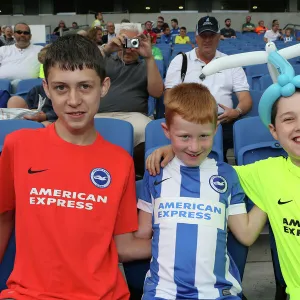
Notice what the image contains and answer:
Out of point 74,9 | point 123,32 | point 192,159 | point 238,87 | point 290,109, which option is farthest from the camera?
point 74,9

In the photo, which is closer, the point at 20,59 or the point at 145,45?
the point at 145,45

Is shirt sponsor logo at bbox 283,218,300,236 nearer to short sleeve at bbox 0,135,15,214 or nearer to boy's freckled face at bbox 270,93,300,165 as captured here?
boy's freckled face at bbox 270,93,300,165

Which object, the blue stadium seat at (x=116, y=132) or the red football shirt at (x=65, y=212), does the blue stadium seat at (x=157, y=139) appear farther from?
the red football shirt at (x=65, y=212)

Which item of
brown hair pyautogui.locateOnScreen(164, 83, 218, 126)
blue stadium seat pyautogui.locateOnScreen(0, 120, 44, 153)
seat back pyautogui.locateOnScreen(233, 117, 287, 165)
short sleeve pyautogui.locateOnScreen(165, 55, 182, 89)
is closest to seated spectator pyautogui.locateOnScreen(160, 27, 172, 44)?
short sleeve pyautogui.locateOnScreen(165, 55, 182, 89)

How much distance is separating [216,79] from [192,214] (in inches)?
74.4

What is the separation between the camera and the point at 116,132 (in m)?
2.34

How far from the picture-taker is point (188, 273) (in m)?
1.64

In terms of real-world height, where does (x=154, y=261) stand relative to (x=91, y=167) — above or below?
below

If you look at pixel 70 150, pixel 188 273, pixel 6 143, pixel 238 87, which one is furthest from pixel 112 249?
pixel 238 87

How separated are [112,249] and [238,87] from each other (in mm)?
2067

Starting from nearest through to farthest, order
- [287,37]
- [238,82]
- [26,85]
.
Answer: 1. [238,82]
2. [26,85]
3. [287,37]

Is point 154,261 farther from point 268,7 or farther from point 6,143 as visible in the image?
point 268,7

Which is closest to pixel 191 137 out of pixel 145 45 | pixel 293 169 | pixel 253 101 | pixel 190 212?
pixel 190 212

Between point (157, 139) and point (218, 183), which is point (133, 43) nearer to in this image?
point (157, 139)
